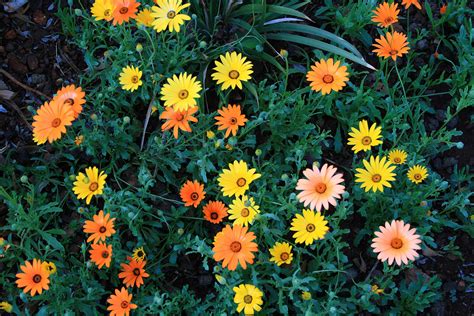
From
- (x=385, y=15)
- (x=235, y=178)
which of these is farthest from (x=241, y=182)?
(x=385, y=15)

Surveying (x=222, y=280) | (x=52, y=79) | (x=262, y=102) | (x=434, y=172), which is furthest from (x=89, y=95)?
(x=434, y=172)

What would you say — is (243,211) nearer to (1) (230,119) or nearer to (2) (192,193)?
(2) (192,193)

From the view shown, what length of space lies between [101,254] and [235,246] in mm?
592

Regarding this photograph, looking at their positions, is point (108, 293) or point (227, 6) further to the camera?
point (227, 6)

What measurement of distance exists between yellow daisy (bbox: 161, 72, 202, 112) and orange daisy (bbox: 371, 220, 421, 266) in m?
0.99

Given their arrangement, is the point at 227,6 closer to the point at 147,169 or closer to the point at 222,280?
the point at 147,169

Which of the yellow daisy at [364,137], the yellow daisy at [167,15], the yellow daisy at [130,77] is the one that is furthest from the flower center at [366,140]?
the yellow daisy at [130,77]

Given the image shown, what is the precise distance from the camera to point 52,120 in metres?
2.52

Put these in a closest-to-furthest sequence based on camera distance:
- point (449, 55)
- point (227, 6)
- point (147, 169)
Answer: point (147, 169) < point (227, 6) < point (449, 55)

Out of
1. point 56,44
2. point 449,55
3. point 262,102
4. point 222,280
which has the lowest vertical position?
point 222,280

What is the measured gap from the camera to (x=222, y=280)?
226 cm

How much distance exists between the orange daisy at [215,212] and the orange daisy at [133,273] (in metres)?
0.35

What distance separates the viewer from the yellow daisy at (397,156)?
2674 mm

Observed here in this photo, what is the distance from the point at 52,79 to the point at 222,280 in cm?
166
